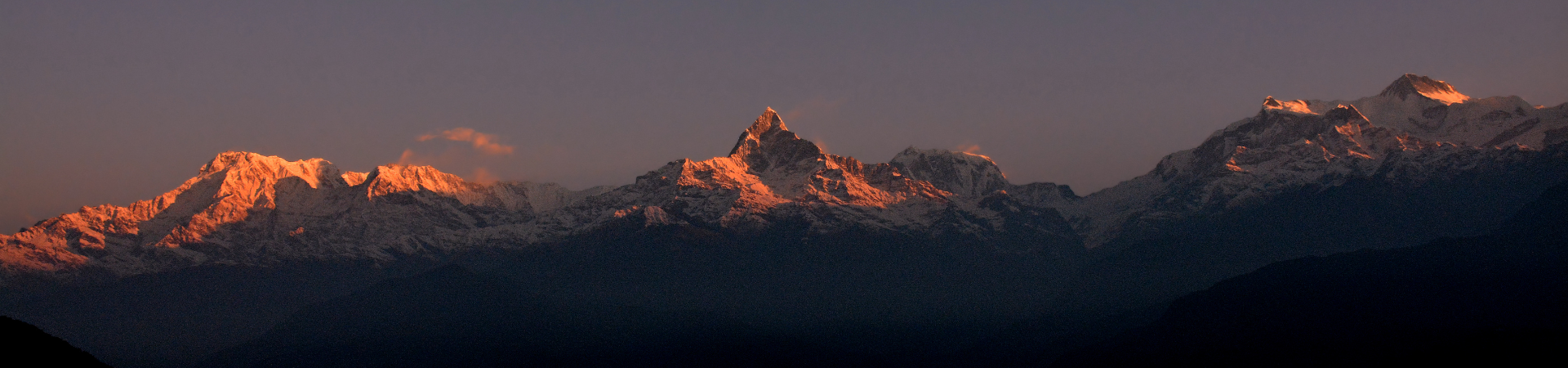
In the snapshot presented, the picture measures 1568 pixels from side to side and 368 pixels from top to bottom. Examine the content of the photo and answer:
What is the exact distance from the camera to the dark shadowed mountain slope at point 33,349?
389ft

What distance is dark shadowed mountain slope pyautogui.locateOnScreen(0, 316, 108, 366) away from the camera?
118 meters

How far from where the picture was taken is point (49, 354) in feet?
396

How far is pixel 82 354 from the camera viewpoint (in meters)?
126

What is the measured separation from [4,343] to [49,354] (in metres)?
4.65

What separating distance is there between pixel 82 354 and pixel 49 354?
537cm

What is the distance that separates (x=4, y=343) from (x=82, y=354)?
7.30 meters

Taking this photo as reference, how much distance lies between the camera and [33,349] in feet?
399

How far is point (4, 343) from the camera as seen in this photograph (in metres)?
121
